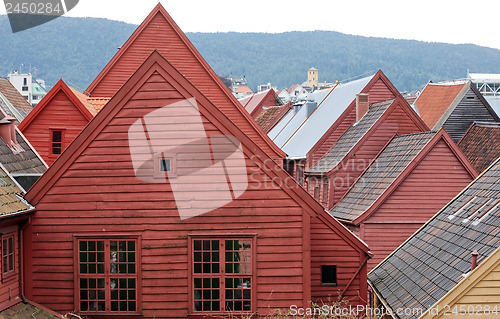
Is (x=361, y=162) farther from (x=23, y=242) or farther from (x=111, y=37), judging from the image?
(x=111, y=37)

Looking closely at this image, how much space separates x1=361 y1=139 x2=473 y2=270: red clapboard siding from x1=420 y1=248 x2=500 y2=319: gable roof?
13.8m

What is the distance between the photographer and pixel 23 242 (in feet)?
55.2

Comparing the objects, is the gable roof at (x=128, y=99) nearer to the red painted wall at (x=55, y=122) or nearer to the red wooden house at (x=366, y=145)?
the red painted wall at (x=55, y=122)

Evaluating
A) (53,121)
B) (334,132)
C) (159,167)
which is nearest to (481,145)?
(334,132)

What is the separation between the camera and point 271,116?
211 feet

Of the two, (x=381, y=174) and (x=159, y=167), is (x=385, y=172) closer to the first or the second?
(x=381, y=174)

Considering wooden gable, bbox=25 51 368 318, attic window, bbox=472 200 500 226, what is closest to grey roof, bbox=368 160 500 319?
attic window, bbox=472 200 500 226

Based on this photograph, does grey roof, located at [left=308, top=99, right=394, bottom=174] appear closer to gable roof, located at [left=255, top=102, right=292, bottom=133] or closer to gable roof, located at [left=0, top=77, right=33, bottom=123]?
gable roof, located at [left=0, top=77, right=33, bottom=123]

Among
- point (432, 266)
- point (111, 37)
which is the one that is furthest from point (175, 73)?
point (111, 37)

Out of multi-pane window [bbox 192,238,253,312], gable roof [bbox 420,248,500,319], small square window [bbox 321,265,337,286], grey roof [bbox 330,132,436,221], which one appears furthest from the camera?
grey roof [bbox 330,132,436,221]

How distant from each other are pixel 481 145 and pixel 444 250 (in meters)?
26.0

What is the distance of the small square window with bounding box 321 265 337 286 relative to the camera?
1845cm

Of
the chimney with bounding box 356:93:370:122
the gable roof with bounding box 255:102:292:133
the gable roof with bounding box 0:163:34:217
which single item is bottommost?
the gable roof with bounding box 0:163:34:217

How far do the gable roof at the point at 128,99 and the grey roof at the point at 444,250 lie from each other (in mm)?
2928
